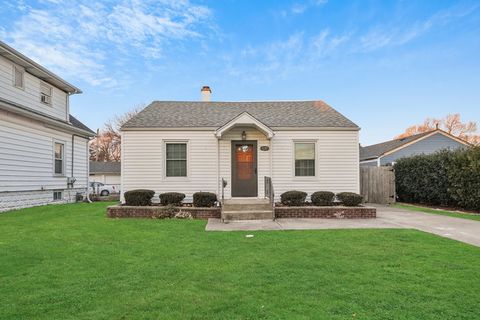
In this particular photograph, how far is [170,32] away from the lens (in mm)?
14586

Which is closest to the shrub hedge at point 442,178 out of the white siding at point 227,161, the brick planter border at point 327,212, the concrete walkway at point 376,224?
the concrete walkway at point 376,224

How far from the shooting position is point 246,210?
1009cm

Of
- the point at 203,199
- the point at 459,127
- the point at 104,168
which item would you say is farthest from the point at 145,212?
the point at 459,127

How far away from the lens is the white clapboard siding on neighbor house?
1105cm

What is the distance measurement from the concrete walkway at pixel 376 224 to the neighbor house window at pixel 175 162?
3.15m

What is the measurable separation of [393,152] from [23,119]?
23.7 m

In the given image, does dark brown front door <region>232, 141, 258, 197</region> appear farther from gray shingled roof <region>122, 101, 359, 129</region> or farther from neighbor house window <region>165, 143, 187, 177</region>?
neighbor house window <region>165, 143, 187, 177</region>

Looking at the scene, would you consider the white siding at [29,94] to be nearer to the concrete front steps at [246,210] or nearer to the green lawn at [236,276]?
the green lawn at [236,276]

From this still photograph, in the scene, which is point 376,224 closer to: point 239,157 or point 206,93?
point 239,157

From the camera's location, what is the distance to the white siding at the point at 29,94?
11.5 m

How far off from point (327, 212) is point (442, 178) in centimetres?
739

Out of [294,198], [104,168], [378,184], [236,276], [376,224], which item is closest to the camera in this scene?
[236,276]

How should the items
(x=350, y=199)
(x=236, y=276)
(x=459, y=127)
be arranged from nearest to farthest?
(x=236, y=276) < (x=350, y=199) < (x=459, y=127)

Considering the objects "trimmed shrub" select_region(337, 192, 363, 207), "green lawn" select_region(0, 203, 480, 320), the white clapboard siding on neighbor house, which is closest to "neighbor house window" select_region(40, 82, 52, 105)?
the white clapboard siding on neighbor house
